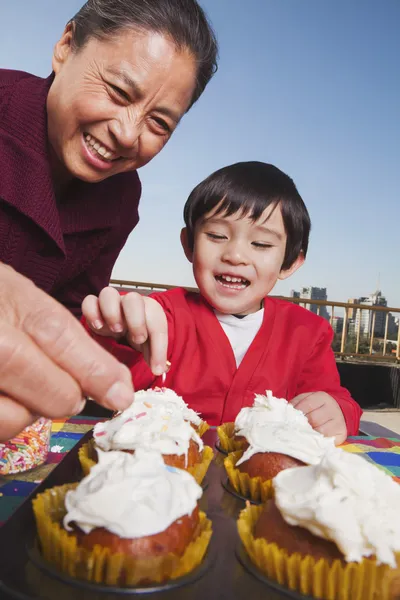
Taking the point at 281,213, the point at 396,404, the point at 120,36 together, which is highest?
the point at 120,36

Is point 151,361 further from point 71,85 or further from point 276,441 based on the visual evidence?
point 71,85

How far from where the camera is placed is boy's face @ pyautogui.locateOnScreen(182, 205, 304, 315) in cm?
182

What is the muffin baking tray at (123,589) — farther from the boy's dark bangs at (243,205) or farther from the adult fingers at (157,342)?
the boy's dark bangs at (243,205)

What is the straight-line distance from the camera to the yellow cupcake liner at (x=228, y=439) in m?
1.40

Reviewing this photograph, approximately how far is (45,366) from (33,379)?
29 millimetres

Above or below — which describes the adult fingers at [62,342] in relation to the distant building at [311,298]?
above

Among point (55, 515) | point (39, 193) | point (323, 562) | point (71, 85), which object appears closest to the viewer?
point (323, 562)

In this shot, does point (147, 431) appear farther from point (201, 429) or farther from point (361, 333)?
point (361, 333)

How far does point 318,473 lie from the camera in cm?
92

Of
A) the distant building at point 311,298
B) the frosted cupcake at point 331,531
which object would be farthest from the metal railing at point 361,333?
the frosted cupcake at point 331,531

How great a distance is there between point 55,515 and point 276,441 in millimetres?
608

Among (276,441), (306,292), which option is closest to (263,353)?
(276,441)

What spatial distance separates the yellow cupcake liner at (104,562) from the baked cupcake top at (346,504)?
0.19 metres

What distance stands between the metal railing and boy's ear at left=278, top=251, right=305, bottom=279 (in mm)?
5857
